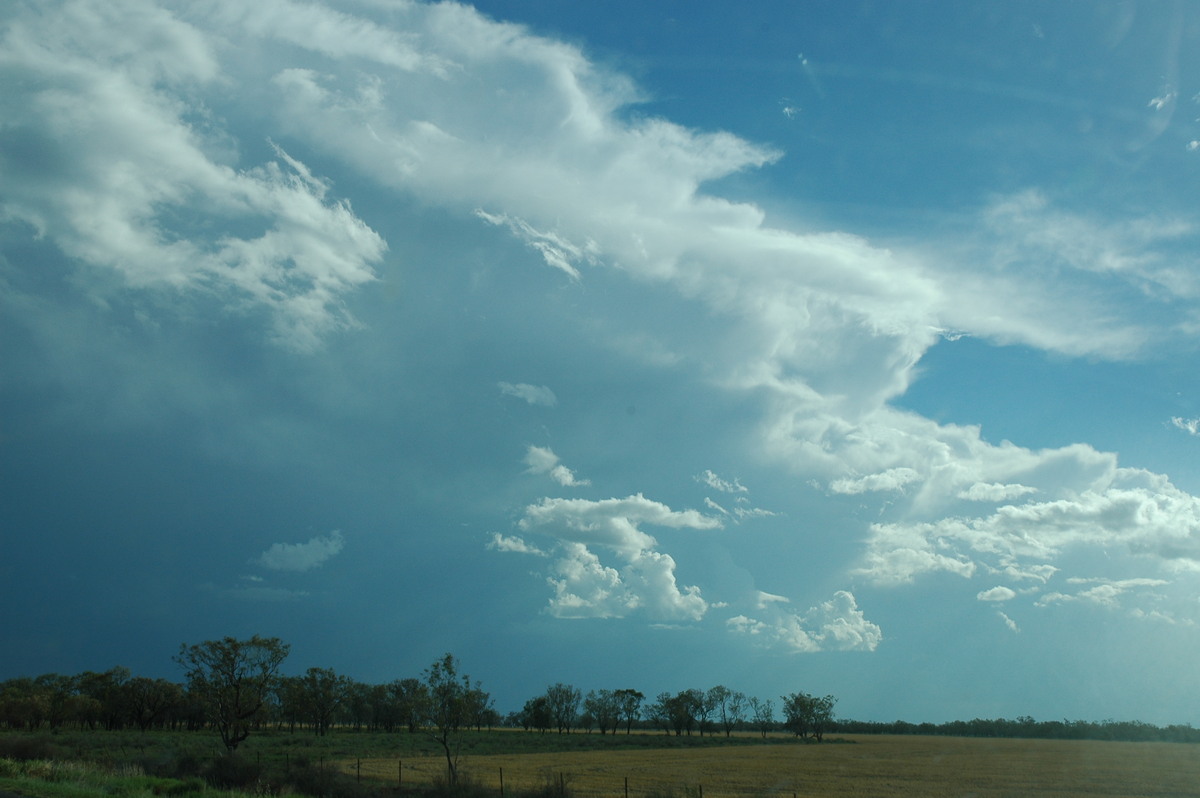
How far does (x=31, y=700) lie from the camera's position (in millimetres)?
88625

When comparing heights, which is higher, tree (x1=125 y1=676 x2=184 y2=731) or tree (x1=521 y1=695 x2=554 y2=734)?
tree (x1=125 y1=676 x2=184 y2=731)

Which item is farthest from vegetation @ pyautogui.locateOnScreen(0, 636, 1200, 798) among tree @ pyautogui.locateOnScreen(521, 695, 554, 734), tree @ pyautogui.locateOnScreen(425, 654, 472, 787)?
tree @ pyautogui.locateOnScreen(521, 695, 554, 734)

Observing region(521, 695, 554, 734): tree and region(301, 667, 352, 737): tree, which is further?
region(521, 695, 554, 734): tree

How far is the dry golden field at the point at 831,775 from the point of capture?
41844 millimetres

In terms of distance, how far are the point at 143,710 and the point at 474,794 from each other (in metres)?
105

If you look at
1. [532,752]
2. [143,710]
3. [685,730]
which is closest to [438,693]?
[532,752]

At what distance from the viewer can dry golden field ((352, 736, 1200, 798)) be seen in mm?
41844

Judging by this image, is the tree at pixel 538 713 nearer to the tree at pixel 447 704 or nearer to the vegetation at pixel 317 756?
the vegetation at pixel 317 756

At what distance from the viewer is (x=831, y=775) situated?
54844 mm

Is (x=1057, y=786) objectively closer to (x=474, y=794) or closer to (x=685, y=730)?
(x=474, y=794)

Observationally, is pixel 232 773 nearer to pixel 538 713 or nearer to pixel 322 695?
pixel 322 695

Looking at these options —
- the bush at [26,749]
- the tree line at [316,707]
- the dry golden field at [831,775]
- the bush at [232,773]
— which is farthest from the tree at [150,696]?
the bush at [232,773]

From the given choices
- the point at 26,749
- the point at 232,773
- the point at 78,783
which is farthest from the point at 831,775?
the point at 26,749

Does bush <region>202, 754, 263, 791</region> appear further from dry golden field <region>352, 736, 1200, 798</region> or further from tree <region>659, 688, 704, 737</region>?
tree <region>659, 688, 704, 737</region>
